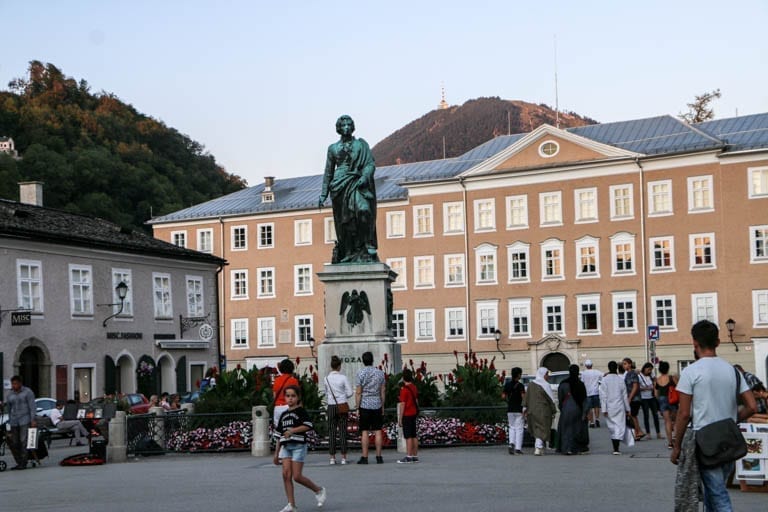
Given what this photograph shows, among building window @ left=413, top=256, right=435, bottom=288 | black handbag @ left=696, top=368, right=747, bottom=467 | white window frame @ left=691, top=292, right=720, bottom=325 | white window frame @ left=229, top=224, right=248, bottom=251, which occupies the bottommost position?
black handbag @ left=696, top=368, right=747, bottom=467

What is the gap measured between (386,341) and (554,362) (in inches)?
1664

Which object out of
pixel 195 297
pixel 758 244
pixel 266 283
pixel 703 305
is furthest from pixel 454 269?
pixel 195 297

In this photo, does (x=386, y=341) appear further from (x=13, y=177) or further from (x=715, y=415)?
(x=13, y=177)

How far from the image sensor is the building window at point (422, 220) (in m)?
67.5

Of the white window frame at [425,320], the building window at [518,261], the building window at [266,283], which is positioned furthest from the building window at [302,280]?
the building window at [518,261]

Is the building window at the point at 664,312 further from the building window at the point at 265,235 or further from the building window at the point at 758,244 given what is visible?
the building window at the point at 265,235

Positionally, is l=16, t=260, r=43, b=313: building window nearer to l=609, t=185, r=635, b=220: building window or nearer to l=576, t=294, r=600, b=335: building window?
l=576, t=294, r=600, b=335: building window

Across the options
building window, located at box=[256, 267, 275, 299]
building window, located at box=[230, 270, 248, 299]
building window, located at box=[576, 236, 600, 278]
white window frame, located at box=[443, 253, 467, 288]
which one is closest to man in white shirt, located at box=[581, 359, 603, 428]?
building window, located at box=[576, 236, 600, 278]

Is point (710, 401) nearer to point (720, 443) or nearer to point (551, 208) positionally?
point (720, 443)

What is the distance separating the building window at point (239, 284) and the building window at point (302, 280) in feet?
10.9

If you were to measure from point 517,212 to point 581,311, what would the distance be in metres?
6.29

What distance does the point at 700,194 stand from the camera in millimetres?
60156

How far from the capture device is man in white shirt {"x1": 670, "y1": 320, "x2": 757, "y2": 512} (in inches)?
350

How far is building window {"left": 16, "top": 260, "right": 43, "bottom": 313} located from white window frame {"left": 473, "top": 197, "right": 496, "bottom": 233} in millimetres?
28835
